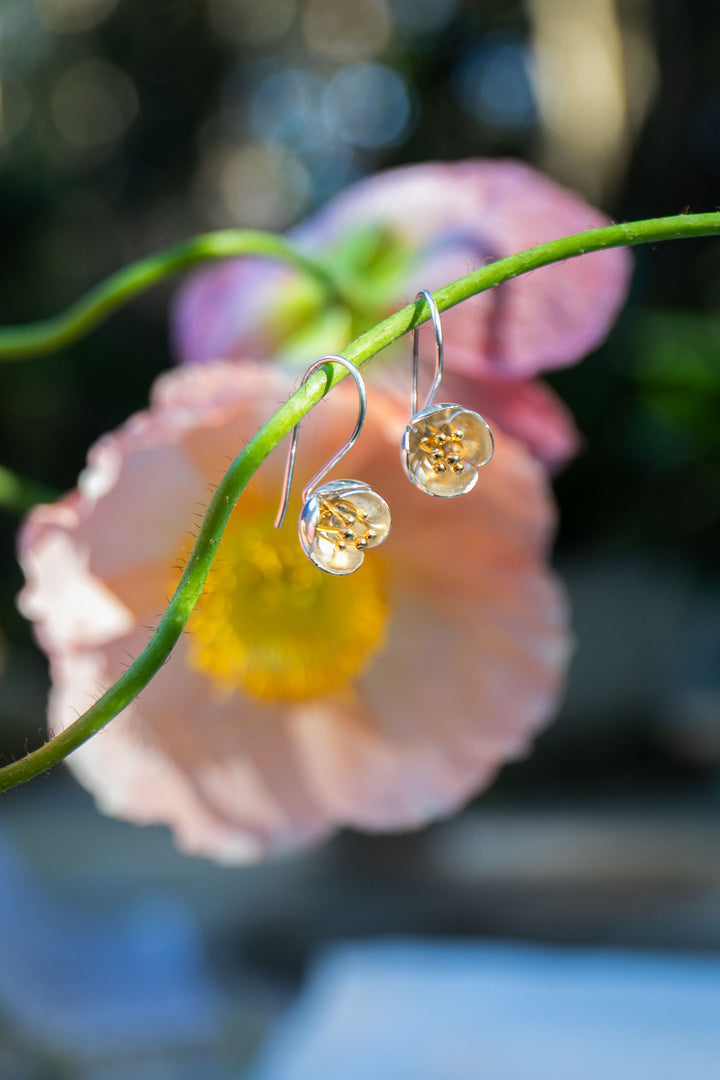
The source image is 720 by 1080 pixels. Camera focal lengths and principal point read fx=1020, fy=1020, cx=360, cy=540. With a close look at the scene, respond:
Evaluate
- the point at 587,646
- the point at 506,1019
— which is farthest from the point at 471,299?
the point at 587,646

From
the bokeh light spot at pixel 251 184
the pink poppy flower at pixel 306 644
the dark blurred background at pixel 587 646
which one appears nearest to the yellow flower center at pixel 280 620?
the pink poppy flower at pixel 306 644

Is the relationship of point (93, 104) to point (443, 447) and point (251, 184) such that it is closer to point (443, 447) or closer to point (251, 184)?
point (251, 184)

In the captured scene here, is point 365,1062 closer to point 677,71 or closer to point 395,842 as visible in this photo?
point 395,842

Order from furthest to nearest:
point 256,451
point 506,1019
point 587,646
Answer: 1. point 587,646
2. point 506,1019
3. point 256,451

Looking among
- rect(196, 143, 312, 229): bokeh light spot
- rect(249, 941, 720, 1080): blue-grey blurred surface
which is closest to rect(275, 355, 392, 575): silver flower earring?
rect(249, 941, 720, 1080): blue-grey blurred surface

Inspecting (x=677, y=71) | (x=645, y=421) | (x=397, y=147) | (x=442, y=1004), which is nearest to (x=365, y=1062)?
(x=442, y=1004)

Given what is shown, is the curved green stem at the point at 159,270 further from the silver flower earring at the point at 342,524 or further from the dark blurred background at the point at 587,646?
the dark blurred background at the point at 587,646
